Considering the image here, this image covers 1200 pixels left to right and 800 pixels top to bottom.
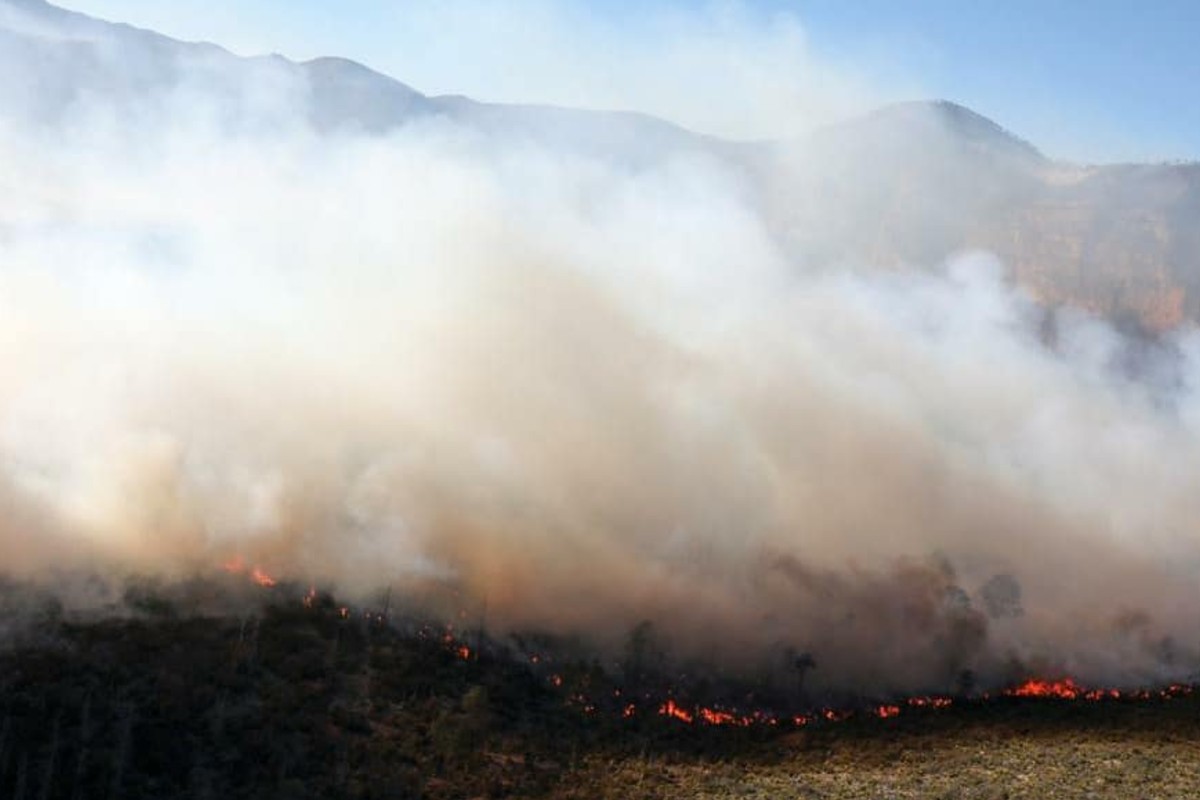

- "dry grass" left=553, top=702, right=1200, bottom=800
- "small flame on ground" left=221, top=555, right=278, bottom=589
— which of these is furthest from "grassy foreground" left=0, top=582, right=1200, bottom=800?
"small flame on ground" left=221, top=555, right=278, bottom=589

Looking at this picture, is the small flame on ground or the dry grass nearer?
the dry grass

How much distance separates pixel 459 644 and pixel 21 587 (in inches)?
1233

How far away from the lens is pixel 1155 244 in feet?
534

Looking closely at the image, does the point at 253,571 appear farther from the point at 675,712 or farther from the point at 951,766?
the point at 951,766

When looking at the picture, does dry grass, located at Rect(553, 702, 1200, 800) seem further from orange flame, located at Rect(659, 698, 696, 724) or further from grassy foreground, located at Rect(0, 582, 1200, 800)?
orange flame, located at Rect(659, 698, 696, 724)

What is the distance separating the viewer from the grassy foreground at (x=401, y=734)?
217 ft

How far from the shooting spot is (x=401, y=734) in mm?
74812

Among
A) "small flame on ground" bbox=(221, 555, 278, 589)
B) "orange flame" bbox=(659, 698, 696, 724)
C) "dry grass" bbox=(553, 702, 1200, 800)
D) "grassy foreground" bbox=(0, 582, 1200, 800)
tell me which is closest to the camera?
"grassy foreground" bbox=(0, 582, 1200, 800)

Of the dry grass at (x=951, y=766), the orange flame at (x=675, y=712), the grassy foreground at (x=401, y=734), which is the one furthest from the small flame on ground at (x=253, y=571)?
the orange flame at (x=675, y=712)

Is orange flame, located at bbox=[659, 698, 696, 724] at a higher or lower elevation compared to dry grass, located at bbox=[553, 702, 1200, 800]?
higher

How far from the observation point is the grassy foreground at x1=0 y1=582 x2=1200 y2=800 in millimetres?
66250

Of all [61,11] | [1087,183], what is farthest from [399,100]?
[1087,183]

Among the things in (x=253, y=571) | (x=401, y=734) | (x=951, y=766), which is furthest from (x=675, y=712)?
(x=253, y=571)

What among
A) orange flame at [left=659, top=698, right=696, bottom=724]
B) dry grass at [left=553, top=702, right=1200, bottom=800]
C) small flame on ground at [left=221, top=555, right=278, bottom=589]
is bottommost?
dry grass at [left=553, top=702, right=1200, bottom=800]
